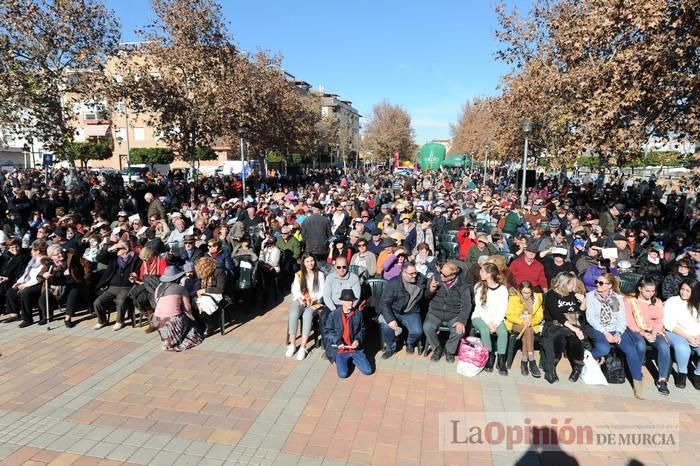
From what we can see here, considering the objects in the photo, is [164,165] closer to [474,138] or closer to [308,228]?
[474,138]

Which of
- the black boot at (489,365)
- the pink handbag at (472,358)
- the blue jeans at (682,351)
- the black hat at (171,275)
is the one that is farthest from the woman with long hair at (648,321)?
the black hat at (171,275)

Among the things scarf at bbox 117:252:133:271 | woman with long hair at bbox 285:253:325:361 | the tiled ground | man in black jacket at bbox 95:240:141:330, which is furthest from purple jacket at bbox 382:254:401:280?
scarf at bbox 117:252:133:271

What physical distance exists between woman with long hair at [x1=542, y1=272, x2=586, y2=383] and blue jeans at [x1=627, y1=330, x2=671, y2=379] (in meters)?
0.61

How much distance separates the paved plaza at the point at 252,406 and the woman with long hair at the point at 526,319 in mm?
253

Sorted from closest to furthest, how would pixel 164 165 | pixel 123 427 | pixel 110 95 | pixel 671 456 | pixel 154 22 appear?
1. pixel 671 456
2. pixel 123 427
3. pixel 110 95
4. pixel 154 22
5. pixel 164 165

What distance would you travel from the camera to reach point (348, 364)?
5.64 m

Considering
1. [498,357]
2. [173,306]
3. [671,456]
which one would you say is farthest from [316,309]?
[671,456]

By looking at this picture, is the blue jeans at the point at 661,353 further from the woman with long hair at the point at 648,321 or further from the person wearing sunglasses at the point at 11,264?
the person wearing sunglasses at the point at 11,264

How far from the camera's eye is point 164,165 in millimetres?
49844

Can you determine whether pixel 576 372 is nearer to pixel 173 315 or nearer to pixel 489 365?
pixel 489 365

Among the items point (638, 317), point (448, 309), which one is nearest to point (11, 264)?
point (448, 309)

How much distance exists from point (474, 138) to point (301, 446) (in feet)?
142

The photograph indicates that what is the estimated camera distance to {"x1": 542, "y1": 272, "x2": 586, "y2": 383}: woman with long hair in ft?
18.0

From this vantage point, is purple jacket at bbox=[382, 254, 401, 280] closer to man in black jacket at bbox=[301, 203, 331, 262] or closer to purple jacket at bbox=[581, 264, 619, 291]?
man in black jacket at bbox=[301, 203, 331, 262]
